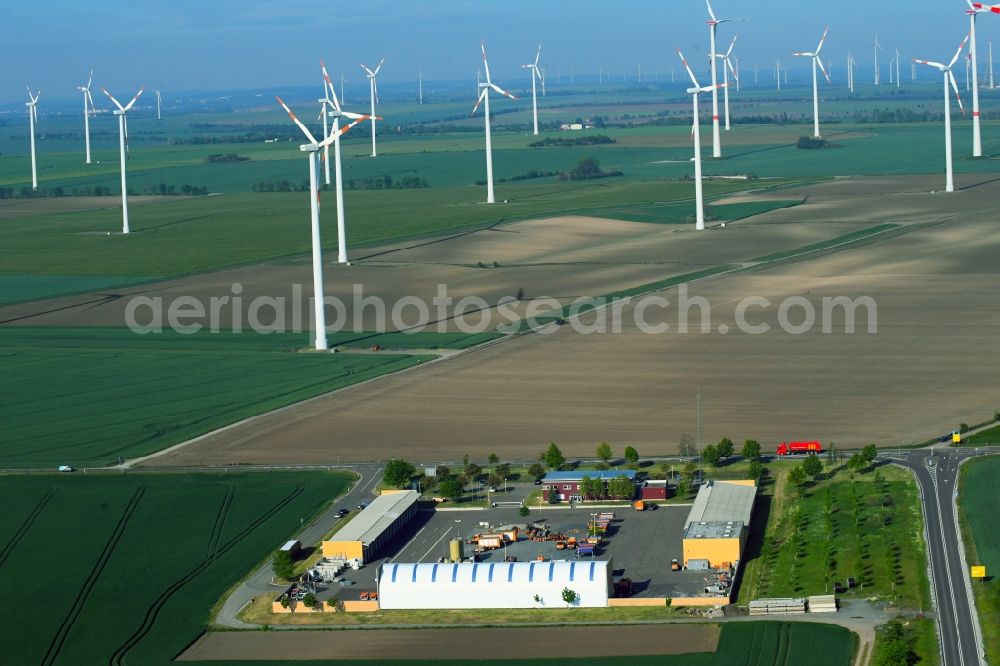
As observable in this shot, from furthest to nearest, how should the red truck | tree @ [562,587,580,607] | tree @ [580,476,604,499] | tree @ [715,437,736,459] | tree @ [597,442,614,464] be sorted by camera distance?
the red truck < tree @ [597,442,614,464] < tree @ [715,437,736,459] < tree @ [580,476,604,499] < tree @ [562,587,580,607]

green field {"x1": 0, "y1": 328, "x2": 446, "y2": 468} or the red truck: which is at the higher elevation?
green field {"x1": 0, "y1": 328, "x2": 446, "y2": 468}

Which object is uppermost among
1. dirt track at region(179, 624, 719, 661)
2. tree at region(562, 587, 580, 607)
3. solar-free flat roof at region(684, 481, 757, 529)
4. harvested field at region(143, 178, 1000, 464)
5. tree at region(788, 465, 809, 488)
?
harvested field at region(143, 178, 1000, 464)

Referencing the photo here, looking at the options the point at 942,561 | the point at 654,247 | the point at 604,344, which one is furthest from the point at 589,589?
the point at 654,247

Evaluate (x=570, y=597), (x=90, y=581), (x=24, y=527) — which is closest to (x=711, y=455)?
(x=570, y=597)

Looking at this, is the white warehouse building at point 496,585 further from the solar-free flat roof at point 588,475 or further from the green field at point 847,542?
the solar-free flat roof at point 588,475

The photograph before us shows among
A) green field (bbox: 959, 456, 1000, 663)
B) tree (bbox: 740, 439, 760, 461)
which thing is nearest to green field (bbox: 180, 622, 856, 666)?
green field (bbox: 959, 456, 1000, 663)

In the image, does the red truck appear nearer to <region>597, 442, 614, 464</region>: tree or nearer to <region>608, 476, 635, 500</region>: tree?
<region>597, 442, 614, 464</region>: tree

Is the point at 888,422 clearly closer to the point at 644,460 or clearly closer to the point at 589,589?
the point at 644,460
